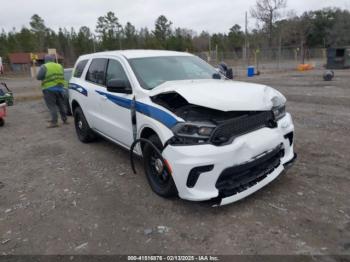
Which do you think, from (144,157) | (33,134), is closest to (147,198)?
(144,157)

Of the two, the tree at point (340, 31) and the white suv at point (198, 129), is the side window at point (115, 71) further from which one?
the tree at point (340, 31)

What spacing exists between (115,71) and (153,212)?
2299 millimetres

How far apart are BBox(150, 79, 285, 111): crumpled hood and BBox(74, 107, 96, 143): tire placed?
110 inches

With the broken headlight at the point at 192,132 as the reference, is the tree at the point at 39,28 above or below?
above

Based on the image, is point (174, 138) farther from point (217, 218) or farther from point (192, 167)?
point (217, 218)

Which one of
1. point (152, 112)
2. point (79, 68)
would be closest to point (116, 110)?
point (152, 112)

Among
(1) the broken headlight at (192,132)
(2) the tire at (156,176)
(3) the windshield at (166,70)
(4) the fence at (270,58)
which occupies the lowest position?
(2) the tire at (156,176)

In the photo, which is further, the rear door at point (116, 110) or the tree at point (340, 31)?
the tree at point (340, 31)

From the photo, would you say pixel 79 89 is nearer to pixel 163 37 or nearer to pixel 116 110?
pixel 116 110

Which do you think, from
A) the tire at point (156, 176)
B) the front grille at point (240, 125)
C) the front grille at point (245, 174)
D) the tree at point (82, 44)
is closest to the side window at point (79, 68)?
the tire at point (156, 176)

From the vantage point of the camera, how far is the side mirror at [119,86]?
3923 millimetres

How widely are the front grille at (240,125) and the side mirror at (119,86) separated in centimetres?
153

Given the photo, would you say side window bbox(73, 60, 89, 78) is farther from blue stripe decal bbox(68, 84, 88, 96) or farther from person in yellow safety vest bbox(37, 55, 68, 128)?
person in yellow safety vest bbox(37, 55, 68, 128)

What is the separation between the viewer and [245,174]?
3213 millimetres
